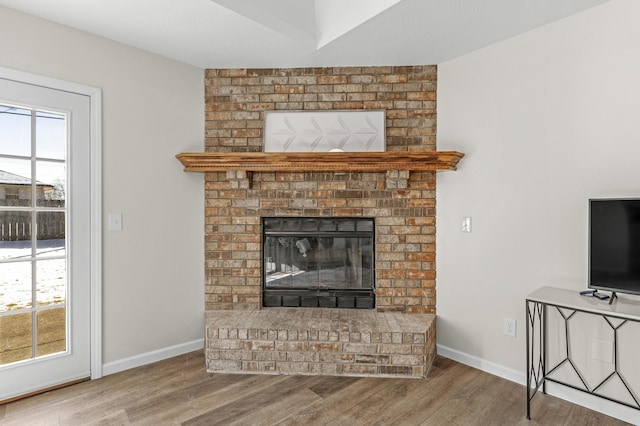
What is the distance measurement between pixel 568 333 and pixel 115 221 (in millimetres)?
3033

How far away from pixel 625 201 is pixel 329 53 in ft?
6.61

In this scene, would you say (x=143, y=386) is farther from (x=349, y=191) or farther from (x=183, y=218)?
(x=349, y=191)

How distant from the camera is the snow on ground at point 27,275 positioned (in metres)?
2.02

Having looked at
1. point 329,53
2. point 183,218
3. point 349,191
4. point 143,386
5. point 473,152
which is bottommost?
point 143,386

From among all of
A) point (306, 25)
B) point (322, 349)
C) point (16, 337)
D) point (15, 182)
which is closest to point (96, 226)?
point (15, 182)

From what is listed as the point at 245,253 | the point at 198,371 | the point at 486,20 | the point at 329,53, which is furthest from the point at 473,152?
the point at 198,371

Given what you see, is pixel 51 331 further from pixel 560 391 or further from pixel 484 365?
pixel 560 391

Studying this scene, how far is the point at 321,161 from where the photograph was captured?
2.50 meters

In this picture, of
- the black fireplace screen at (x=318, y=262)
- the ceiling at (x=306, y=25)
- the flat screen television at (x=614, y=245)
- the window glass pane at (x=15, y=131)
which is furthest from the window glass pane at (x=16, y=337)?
the flat screen television at (x=614, y=245)

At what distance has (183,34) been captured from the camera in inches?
89.0

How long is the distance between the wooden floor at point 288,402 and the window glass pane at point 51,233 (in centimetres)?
89

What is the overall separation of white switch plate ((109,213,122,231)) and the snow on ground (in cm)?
29

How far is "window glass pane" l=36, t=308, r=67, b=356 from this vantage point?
2.13 metres

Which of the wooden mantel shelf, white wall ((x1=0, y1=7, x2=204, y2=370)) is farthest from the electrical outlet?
white wall ((x1=0, y1=7, x2=204, y2=370))
